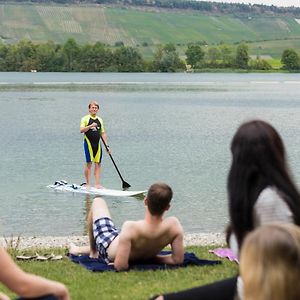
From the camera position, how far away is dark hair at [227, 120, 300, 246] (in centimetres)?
487

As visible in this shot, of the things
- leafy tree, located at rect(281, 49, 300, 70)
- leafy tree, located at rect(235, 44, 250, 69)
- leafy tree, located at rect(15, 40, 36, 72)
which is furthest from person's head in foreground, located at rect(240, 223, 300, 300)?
leafy tree, located at rect(281, 49, 300, 70)

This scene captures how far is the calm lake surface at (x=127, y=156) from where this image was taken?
16406 mm

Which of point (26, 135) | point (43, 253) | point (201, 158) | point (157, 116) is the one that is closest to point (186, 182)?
point (201, 158)

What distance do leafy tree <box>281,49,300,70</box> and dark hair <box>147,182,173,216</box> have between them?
501 feet

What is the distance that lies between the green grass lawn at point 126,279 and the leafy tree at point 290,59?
152205mm

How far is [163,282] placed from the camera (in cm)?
754

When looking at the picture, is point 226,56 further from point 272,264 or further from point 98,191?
point 272,264

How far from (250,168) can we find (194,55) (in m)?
150

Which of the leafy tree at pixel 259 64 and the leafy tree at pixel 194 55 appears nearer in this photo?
the leafy tree at pixel 194 55

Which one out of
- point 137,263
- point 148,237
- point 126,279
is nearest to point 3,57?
point 137,263

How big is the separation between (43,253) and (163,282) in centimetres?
271

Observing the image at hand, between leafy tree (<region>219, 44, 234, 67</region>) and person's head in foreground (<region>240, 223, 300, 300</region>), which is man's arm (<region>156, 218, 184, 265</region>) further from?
leafy tree (<region>219, 44, 234, 67</region>)

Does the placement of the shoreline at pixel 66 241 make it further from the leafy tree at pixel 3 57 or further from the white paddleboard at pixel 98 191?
the leafy tree at pixel 3 57

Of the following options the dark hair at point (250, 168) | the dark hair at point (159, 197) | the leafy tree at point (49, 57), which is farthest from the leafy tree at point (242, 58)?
the dark hair at point (250, 168)
